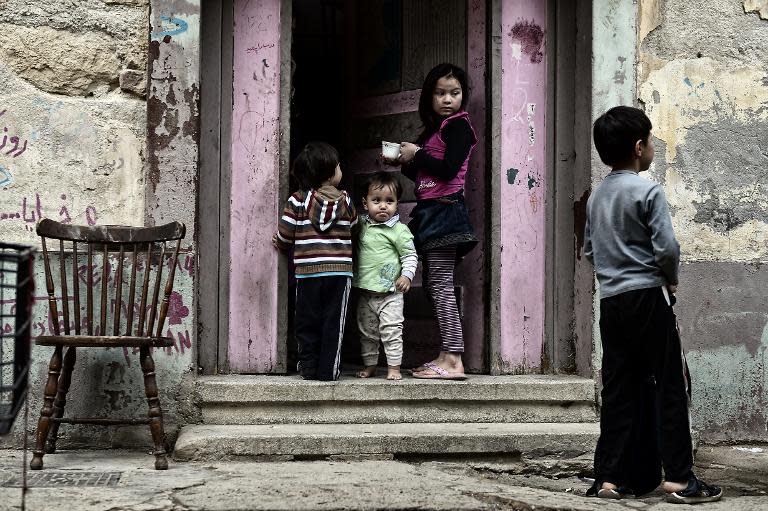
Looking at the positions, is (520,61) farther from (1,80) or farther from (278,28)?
(1,80)

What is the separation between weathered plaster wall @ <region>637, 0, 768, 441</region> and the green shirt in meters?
1.30

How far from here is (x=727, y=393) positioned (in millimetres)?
5250

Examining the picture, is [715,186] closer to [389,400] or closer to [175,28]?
[389,400]

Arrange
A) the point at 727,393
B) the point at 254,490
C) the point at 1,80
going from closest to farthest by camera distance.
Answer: the point at 254,490, the point at 1,80, the point at 727,393

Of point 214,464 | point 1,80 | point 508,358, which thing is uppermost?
point 1,80

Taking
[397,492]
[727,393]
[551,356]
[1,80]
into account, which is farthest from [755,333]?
[1,80]

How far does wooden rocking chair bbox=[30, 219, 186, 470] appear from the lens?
14.2 ft

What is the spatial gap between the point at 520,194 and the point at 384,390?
1.29m

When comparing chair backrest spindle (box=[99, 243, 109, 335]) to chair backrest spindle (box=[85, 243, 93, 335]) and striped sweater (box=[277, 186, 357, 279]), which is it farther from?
striped sweater (box=[277, 186, 357, 279])

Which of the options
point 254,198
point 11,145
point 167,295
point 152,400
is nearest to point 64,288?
point 167,295

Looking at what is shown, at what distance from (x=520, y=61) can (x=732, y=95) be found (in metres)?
1.10

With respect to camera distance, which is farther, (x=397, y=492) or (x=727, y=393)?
(x=727, y=393)

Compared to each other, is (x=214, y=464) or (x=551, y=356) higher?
(x=551, y=356)

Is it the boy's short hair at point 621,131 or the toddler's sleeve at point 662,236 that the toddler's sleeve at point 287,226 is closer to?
the boy's short hair at point 621,131
